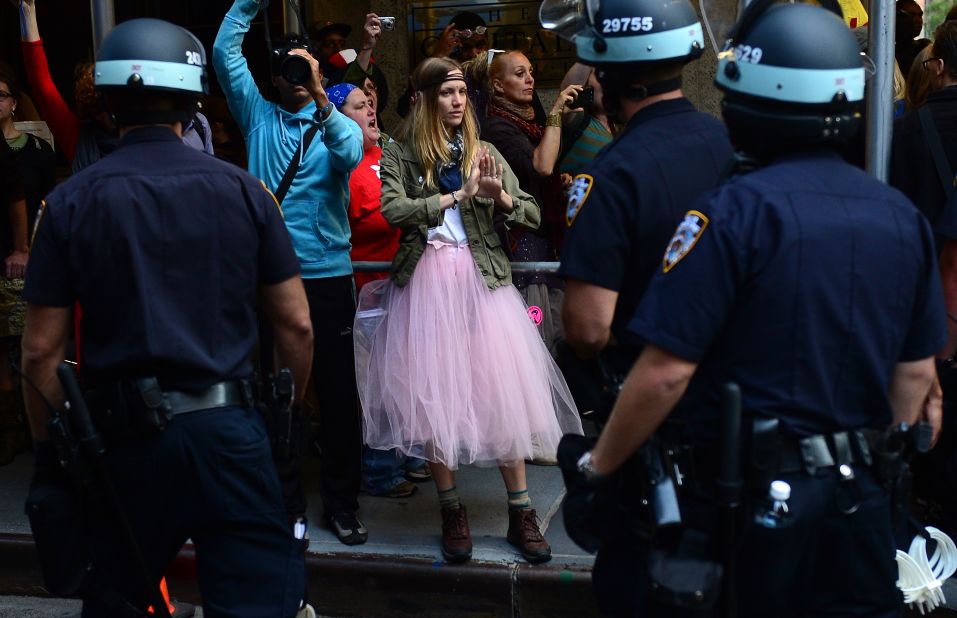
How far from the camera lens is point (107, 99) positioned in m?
3.11

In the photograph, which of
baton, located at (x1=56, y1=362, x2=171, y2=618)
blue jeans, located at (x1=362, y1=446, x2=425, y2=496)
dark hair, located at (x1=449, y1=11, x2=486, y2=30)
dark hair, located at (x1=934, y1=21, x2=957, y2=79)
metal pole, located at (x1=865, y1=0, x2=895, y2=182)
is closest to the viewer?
baton, located at (x1=56, y1=362, x2=171, y2=618)

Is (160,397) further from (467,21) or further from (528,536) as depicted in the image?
(467,21)

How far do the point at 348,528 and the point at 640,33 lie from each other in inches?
105

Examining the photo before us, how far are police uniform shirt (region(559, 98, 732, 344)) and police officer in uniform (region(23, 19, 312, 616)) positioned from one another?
0.85 meters

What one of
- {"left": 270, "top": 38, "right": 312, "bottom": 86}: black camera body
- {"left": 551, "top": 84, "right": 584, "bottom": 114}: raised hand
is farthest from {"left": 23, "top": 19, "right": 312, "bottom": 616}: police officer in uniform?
{"left": 551, "top": 84, "right": 584, "bottom": 114}: raised hand

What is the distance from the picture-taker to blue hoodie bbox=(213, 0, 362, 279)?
4707 mm

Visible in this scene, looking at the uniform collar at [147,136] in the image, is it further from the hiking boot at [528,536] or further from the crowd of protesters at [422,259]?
the hiking boot at [528,536]

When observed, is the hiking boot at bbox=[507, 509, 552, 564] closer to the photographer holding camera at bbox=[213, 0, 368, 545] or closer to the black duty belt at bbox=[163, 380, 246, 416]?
the photographer holding camera at bbox=[213, 0, 368, 545]

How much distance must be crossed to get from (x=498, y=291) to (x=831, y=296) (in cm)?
245

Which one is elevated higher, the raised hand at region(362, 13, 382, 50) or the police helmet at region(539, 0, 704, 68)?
the police helmet at region(539, 0, 704, 68)

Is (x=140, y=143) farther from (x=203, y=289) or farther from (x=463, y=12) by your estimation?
(x=463, y=12)

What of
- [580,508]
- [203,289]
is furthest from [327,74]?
[580,508]

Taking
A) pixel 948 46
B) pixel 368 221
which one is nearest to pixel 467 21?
pixel 368 221

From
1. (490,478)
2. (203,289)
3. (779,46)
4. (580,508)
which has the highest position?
(779,46)
